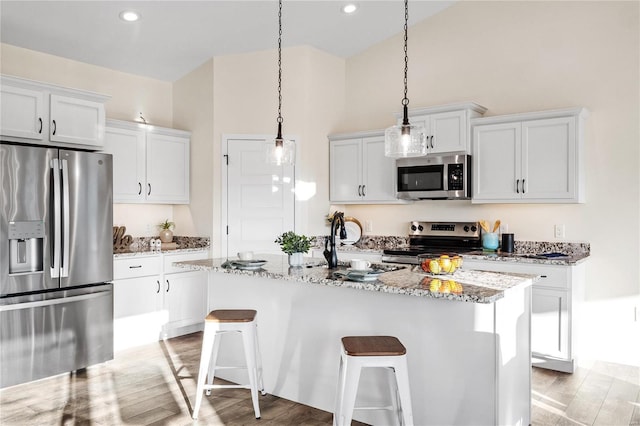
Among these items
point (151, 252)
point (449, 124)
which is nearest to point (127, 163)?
point (151, 252)

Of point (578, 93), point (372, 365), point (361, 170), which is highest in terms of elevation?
point (578, 93)

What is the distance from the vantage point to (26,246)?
11.9 feet

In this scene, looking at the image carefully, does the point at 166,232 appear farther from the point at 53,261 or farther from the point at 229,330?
the point at 229,330

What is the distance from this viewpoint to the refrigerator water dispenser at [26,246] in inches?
140

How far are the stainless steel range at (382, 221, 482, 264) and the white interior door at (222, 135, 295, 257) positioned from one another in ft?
3.90

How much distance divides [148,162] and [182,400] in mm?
2624

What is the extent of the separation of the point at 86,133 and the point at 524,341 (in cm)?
366

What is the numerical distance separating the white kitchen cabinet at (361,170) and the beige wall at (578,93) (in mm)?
511

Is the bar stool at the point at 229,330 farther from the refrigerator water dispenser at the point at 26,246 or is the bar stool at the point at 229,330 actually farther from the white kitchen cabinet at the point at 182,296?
the white kitchen cabinet at the point at 182,296

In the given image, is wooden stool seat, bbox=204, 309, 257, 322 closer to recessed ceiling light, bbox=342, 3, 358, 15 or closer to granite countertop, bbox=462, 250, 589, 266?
granite countertop, bbox=462, 250, 589, 266

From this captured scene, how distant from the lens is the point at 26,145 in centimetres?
387

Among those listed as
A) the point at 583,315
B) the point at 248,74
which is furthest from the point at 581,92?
the point at 248,74

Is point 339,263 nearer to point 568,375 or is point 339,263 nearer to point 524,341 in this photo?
point 524,341

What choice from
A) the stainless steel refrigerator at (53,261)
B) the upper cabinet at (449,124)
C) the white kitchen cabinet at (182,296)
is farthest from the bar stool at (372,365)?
the white kitchen cabinet at (182,296)
